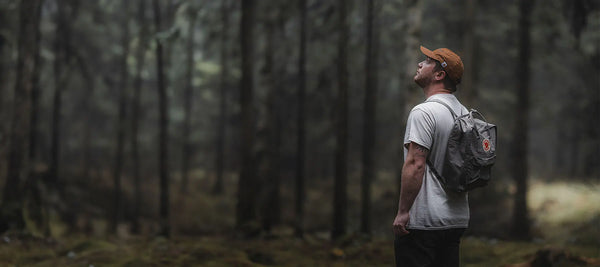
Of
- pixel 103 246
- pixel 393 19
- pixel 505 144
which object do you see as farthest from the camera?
pixel 505 144

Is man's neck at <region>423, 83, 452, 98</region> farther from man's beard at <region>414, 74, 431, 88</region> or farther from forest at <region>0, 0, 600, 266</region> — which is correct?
forest at <region>0, 0, 600, 266</region>

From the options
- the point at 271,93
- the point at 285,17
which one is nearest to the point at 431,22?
the point at 285,17

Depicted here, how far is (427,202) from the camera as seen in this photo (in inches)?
149

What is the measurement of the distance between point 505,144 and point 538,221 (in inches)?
470

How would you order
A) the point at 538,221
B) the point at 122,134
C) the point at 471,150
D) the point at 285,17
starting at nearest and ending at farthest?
the point at 471,150 < the point at 285,17 < the point at 538,221 < the point at 122,134

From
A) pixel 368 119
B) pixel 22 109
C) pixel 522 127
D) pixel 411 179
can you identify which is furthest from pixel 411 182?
pixel 368 119

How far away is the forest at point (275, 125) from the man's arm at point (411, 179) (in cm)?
490

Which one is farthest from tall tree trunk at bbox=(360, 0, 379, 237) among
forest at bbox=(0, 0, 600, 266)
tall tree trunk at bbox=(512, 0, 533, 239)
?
tall tree trunk at bbox=(512, 0, 533, 239)

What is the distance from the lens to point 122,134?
2023 centimetres

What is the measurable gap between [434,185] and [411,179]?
23 cm

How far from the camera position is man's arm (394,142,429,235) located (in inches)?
146

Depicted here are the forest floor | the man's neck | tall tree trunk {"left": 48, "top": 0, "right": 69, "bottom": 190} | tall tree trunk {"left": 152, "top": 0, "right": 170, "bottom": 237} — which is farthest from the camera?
tall tree trunk {"left": 48, "top": 0, "right": 69, "bottom": 190}

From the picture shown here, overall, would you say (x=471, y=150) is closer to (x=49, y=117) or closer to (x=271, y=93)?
(x=271, y=93)

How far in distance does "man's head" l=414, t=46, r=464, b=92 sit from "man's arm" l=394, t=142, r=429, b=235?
0.65 meters
